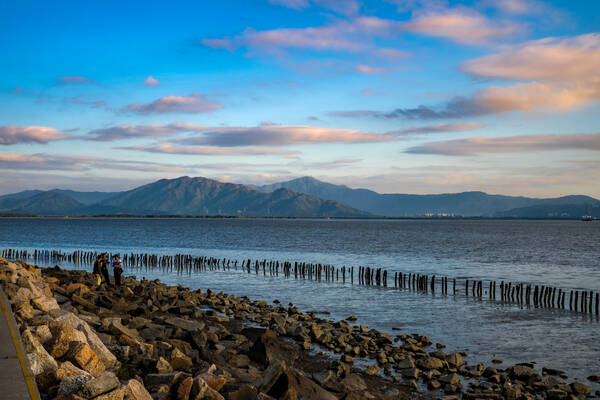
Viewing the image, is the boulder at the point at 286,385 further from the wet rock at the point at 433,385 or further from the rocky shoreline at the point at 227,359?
the wet rock at the point at 433,385

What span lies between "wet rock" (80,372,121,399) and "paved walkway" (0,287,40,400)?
0.72 meters

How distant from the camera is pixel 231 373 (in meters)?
13.2

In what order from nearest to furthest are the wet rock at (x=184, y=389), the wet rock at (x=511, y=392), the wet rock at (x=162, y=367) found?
the wet rock at (x=184, y=389) → the wet rock at (x=162, y=367) → the wet rock at (x=511, y=392)

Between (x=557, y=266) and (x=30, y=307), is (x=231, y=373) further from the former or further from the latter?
(x=557, y=266)

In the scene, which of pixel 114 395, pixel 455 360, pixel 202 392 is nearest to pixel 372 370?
pixel 455 360

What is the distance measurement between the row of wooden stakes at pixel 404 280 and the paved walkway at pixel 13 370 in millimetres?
28935

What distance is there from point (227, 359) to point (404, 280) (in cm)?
2437

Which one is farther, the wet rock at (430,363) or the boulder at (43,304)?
the wet rock at (430,363)

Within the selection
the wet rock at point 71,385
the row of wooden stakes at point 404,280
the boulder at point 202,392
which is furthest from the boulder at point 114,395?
the row of wooden stakes at point 404,280

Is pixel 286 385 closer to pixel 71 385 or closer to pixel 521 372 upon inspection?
pixel 71 385

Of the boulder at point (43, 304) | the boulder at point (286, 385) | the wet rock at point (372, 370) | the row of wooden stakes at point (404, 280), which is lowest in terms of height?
the row of wooden stakes at point (404, 280)

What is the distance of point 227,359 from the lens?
15.4 m

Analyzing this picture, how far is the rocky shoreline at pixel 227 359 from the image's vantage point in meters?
9.77

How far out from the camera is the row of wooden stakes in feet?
103
